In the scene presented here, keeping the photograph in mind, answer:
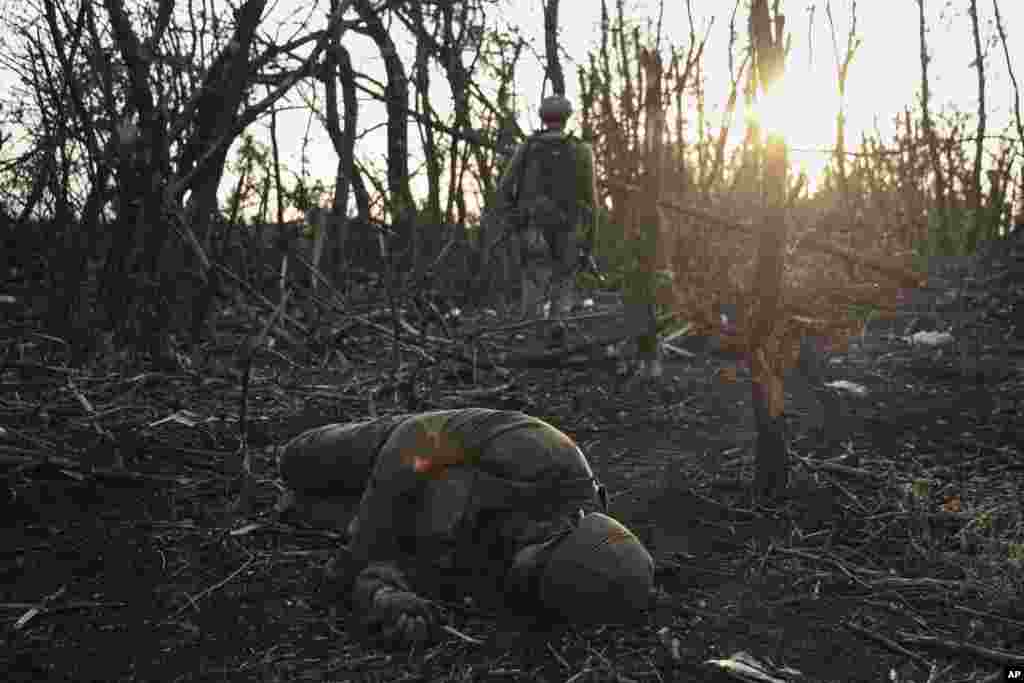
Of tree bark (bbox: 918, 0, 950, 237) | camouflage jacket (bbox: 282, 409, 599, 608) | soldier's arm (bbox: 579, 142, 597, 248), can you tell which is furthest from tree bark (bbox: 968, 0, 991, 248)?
camouflage jacket (bbox: 282, 409, 599, 608)

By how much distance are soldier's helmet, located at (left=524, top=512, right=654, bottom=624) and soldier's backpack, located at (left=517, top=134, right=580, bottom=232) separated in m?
5.30

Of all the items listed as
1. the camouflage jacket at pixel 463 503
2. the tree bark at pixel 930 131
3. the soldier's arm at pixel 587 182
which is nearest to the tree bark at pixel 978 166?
the tree bark at pixel 930 131

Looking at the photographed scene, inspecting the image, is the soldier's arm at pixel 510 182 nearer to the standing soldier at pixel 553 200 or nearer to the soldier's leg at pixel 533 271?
the standing soldier at pixel 553 200

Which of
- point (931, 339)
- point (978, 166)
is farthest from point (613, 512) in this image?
point (978, 166)

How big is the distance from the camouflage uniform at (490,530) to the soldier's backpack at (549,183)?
4.88 m

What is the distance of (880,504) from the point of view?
378 cm

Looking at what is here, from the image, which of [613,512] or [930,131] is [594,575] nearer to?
[613,512]

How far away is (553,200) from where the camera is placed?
7.59 metres

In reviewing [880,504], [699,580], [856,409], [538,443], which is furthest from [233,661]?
[856,409]

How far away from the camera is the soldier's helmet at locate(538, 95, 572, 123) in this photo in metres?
7.40

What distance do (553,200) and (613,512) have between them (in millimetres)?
4288

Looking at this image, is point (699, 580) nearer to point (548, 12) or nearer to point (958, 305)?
point (958, 305)

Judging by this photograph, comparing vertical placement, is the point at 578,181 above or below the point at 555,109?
below

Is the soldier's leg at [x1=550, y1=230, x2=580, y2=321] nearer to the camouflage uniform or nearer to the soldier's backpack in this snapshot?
the soldier's backpack
